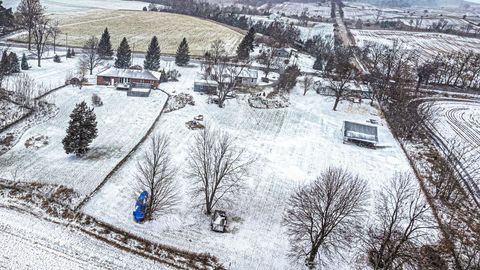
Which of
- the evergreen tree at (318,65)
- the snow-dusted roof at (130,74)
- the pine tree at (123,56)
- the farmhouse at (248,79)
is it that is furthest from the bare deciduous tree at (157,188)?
the evergreen tree at (318,65)

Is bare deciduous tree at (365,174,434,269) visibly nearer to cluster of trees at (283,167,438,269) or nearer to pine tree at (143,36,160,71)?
cluster of trees at (283,167,438,269)

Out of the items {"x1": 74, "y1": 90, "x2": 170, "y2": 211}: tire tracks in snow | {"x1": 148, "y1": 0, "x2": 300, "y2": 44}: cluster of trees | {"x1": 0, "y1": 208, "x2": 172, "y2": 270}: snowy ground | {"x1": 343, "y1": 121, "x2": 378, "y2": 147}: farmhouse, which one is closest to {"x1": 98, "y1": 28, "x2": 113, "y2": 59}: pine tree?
{"x1": 74, "y1": 90, "x2": 170, "y2": 211}: tire tracks in snow

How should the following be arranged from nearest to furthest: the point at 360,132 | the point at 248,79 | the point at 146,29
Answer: the point at 360,132 → the point at 248,79 → the point at 146,29

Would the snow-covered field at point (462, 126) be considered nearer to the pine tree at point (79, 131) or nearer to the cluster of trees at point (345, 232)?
the cluster of trees at point (345, 232)

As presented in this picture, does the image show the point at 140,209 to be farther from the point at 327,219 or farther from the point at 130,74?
the point at 130,74

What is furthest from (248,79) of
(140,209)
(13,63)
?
(140,209)
